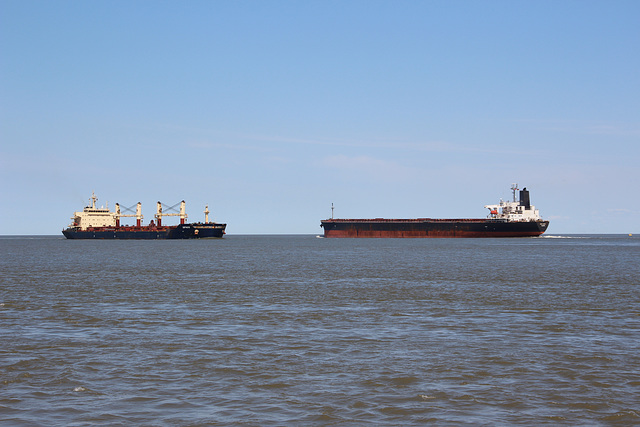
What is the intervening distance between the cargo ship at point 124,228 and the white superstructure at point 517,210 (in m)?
77.2

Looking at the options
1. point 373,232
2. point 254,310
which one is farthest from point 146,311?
point 373,232

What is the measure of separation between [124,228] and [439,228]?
82845 millimetres

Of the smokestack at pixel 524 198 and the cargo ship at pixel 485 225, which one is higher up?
the smokestack at pixel 524 198

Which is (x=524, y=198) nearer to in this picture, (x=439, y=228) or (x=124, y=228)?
(x=439, y=228)

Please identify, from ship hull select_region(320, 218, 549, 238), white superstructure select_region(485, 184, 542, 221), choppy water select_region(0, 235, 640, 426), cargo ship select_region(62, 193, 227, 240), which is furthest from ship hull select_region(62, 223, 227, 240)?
choppy water select_region(0, 235, 640, 426)

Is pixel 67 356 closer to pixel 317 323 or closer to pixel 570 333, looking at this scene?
pixel 317 323

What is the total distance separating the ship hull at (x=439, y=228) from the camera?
150 metres

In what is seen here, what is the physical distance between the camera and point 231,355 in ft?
51.0

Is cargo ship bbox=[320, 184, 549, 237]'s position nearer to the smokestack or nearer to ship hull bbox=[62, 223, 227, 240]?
the smokestack

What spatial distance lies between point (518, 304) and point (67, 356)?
1886cm

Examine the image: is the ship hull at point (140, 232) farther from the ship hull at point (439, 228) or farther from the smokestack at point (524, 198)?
the smokestack at point (524, 198)

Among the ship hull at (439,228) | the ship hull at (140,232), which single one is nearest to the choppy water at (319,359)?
the ship hull at (439,228)

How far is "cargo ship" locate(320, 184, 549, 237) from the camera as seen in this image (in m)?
149

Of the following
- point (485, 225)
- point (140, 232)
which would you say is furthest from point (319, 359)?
point (140, 232)
